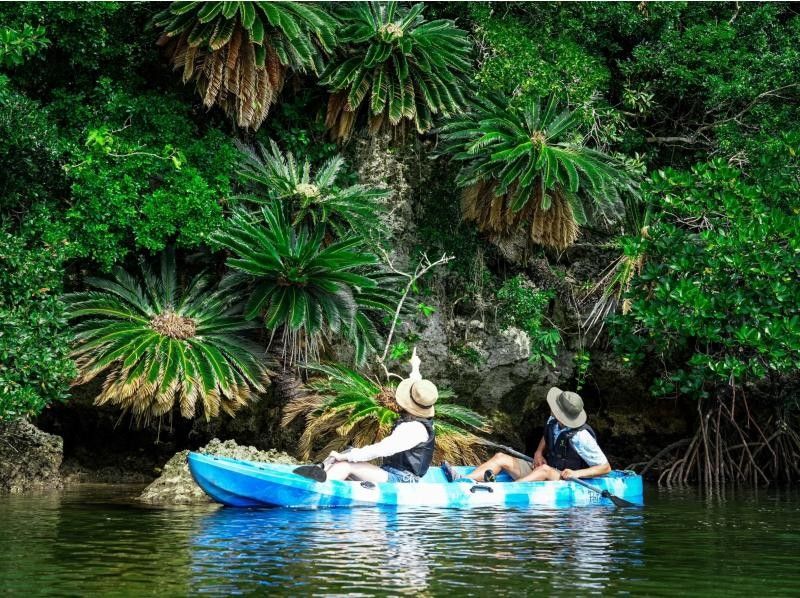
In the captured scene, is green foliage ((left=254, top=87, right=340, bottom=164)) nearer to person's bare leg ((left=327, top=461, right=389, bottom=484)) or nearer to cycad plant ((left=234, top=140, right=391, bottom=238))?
cycad plant ((left=234, top=140, right=391, bottom=238))

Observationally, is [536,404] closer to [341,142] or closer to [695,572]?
[341,142]

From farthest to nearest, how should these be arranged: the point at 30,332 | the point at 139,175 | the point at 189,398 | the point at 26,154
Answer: the point at 139,175 → the point at 26,154 → the point at 189,398 → the point at 30,332

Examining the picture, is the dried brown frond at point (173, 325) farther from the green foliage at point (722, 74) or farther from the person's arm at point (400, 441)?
the green foliage at point (722, 74)

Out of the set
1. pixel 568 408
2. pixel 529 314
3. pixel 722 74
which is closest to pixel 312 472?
pixel 568 408

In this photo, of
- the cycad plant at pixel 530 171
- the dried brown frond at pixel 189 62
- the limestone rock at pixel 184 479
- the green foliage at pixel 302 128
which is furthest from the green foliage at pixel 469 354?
the dried brown frond at pixel 189 62

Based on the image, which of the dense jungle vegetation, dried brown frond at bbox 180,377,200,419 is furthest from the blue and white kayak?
dried brown frond at bbox 180,377,200,419

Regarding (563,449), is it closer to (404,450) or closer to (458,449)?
(458,449)

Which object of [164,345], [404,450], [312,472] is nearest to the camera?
[312,472]

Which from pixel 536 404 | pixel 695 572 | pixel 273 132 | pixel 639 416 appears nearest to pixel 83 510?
pixel 695 572

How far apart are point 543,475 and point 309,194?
5.54 meters

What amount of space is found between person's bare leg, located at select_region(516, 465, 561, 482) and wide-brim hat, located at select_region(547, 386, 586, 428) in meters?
0.60

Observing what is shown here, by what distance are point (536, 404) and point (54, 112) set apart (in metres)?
9.29

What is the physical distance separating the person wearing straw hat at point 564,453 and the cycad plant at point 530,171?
13.4 feet

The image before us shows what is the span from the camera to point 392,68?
55.5 ft
